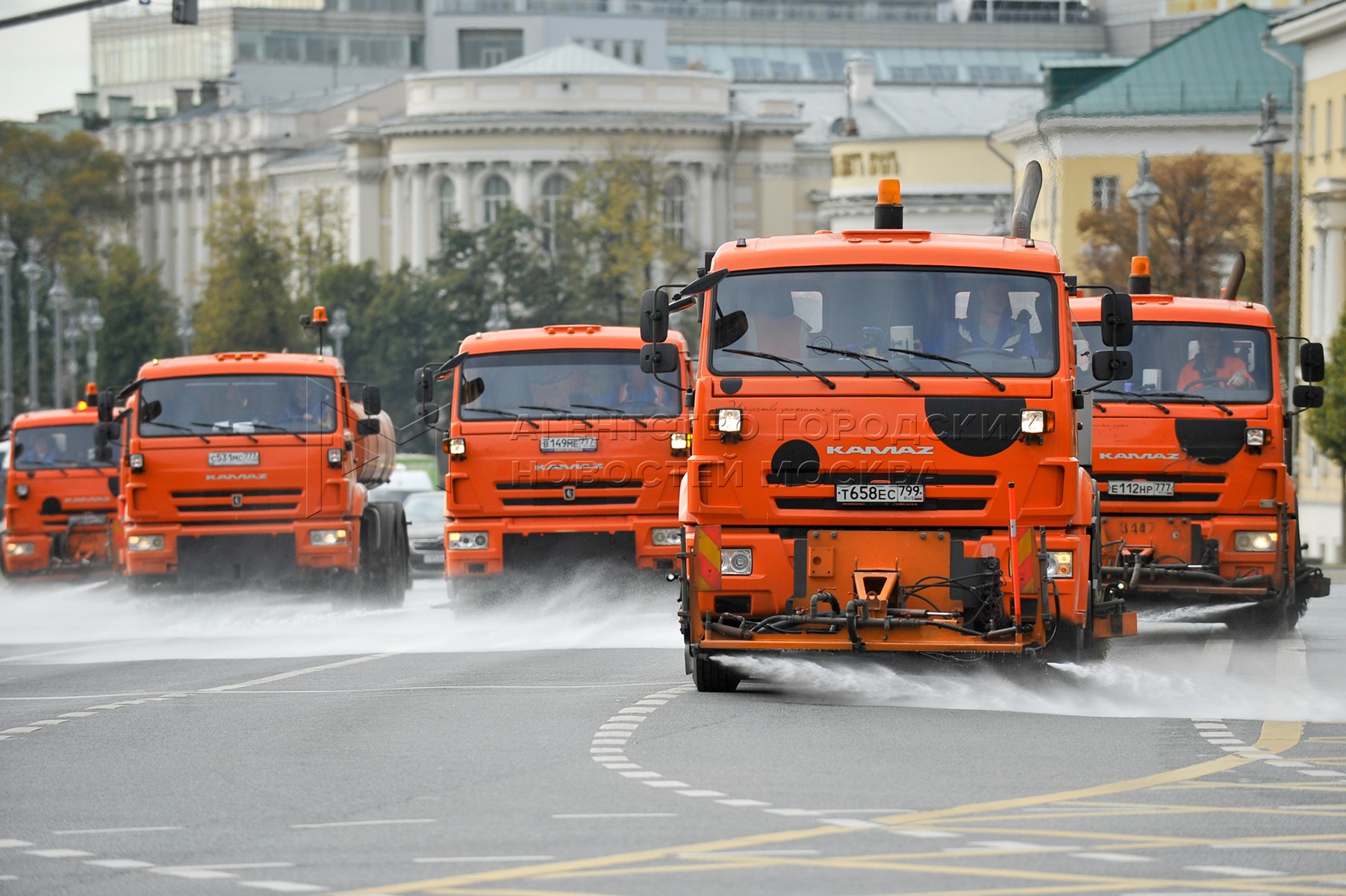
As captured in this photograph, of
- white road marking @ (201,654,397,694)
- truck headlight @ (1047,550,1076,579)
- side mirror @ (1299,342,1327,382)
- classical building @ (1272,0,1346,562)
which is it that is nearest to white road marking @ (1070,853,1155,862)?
truck headlight @ (1047,550,1076,579)

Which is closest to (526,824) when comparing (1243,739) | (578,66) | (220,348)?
(1243,739)

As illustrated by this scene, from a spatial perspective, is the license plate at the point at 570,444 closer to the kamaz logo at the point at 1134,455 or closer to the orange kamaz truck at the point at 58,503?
the kamaz logo at the point at 1134,455

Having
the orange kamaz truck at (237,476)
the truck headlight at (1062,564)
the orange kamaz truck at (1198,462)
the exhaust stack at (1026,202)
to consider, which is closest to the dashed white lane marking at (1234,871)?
the truck headlight at (1062,564)

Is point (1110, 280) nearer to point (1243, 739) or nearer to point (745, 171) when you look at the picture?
point (1243, 739)

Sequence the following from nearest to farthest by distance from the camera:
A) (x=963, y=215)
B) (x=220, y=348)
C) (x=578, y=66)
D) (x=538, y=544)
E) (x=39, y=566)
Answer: (x=538, y=544) < (x=39, y=566) < (x=220, y=348) < (x=963, y=215) < (x=578, y=66)

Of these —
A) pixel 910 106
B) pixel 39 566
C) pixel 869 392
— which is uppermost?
pixel 910 106

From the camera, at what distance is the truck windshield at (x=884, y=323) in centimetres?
1684

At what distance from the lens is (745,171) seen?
446 ft

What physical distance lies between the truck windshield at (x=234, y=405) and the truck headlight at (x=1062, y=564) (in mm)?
13376

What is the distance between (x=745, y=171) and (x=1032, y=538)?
119951 millimetres

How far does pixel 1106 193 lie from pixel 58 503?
35.6m

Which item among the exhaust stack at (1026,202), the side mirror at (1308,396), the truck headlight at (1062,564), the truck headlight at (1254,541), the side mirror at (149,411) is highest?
the exhaust stack at (1026,202)

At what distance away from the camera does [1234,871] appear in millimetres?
10484

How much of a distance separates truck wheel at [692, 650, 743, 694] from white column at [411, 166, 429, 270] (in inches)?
4501
